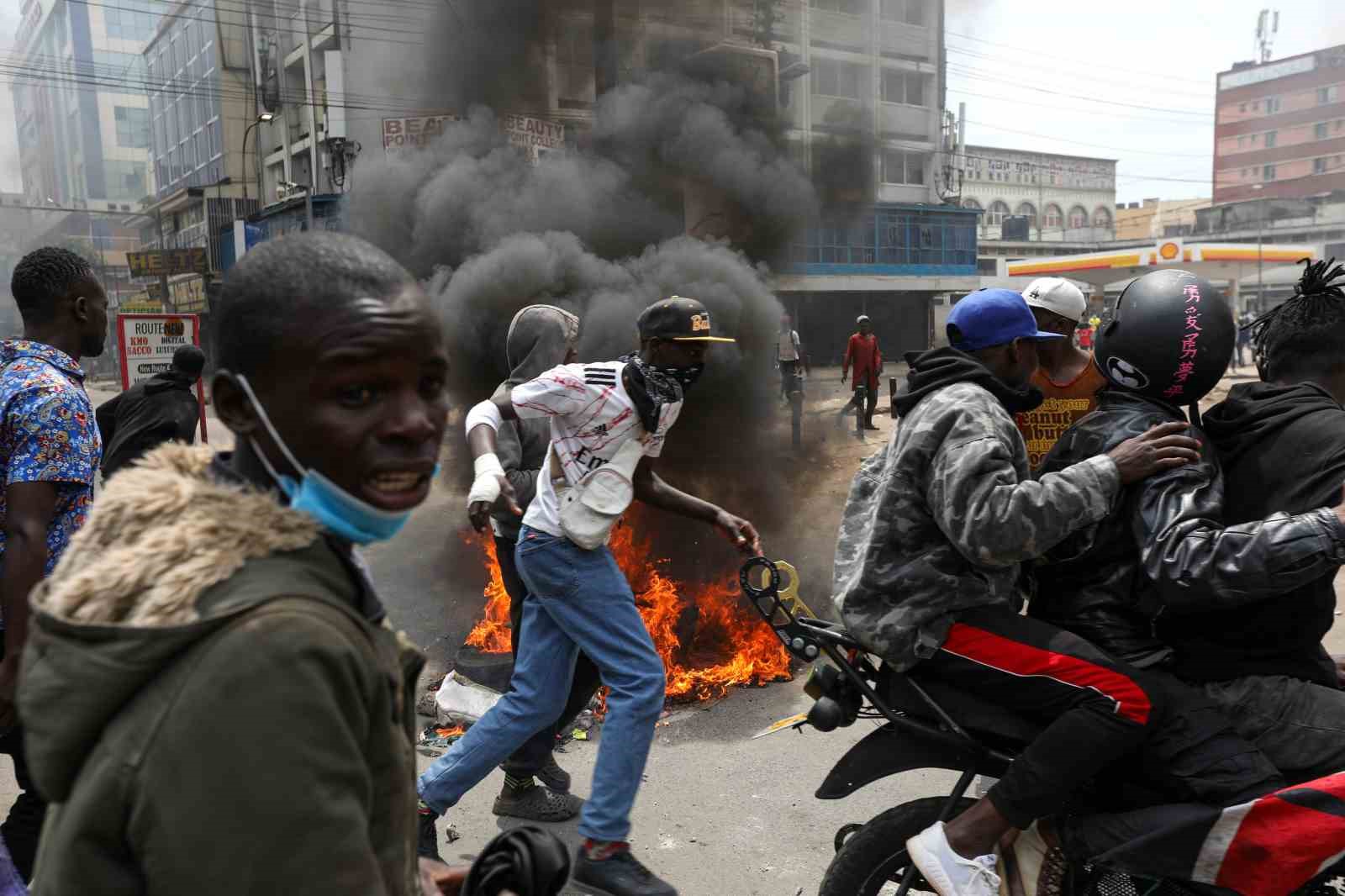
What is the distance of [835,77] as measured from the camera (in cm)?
3238

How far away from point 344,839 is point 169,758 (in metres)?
0.18

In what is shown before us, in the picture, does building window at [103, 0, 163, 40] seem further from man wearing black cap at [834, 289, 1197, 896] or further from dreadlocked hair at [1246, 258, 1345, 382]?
dreadlocked hair at [1246, 258, 1345, 382]

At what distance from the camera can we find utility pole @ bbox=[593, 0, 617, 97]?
15812mm

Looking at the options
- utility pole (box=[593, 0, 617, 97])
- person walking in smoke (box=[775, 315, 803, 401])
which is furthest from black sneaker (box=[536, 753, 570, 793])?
utility pole (box=[593, 0, 617, 97])

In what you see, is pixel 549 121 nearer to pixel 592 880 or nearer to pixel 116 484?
pixel 592 880

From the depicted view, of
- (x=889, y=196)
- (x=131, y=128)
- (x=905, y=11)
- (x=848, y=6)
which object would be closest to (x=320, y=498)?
(x=848, y=6)

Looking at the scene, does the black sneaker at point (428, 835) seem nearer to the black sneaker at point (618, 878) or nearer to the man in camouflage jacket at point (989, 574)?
the black sneaker at point (618, 878)

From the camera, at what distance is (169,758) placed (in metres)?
0.86

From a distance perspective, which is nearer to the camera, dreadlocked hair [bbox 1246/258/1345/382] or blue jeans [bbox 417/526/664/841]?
dreadlocked hair [bbox 1246/258/1345/382]

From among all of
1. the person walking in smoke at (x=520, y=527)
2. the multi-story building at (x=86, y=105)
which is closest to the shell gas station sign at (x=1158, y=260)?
the person walking in smoke at (x=520, y=527)

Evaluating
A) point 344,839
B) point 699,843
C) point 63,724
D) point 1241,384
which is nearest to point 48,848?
point 63,724

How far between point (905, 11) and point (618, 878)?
39.0 m

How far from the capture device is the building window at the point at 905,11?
3566 cm

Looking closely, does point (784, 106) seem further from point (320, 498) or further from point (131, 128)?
point (131, 128)
